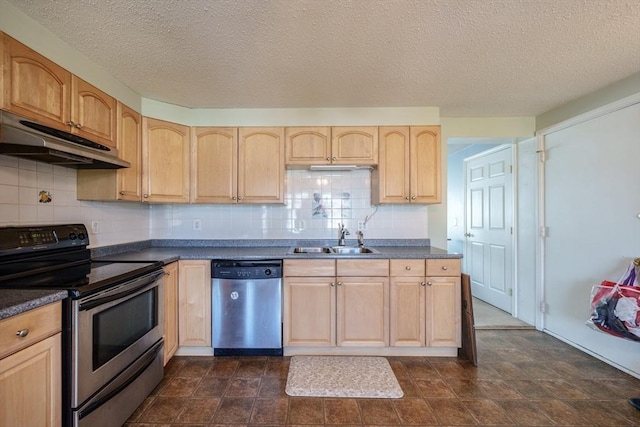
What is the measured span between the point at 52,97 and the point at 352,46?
1.81 meters

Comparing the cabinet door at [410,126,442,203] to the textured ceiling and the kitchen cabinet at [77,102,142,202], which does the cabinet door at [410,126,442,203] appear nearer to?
the textured ceiling

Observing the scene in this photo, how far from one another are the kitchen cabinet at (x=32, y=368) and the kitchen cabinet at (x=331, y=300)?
146cm

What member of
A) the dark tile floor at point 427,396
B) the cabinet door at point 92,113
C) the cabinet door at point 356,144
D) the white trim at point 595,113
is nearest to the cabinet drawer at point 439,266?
the dark tile floor at point 427,396

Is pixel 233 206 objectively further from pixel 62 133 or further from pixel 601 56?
pixel 601 56

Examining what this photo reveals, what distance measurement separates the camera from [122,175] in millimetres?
2250

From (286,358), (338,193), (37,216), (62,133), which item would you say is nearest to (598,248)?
(338,193)

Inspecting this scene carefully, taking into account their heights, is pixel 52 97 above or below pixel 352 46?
below

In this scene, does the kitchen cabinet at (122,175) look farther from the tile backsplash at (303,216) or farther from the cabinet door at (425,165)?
the cabinet door at (425,165)

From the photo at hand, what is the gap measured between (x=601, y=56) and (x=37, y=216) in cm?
389

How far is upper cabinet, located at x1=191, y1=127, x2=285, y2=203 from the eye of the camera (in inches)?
107

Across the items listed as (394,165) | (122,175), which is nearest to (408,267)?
(394,165)

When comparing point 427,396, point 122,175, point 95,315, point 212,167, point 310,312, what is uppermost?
point 212,167

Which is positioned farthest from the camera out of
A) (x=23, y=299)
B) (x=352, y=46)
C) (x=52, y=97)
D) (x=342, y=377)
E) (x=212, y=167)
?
(x=212, y=167)

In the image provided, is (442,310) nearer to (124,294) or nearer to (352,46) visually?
(352,46)
